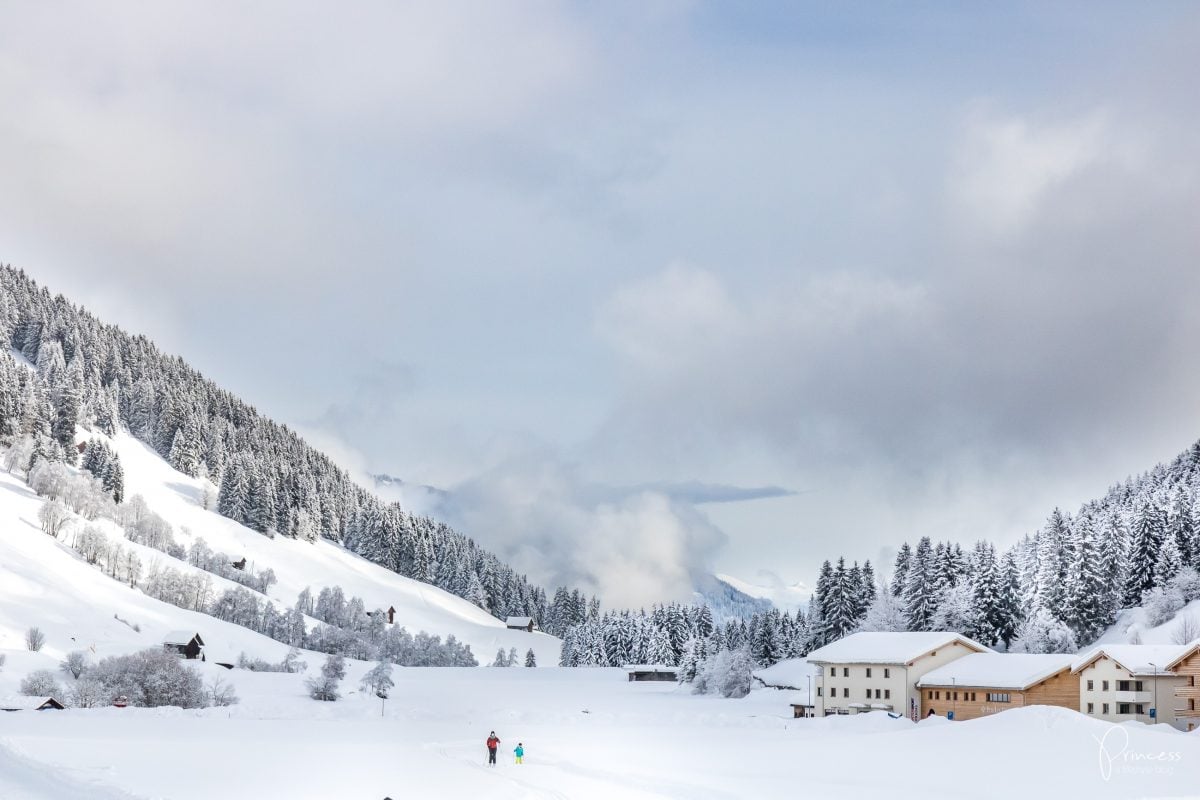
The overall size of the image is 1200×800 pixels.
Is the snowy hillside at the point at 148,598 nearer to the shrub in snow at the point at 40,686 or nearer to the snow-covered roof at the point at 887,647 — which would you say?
the shrub in snow at the point at 40,686

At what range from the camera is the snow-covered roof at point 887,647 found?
262ft

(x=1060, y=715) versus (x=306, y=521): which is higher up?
(x=306, y=521)

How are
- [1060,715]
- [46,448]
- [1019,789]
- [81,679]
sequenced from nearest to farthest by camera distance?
1. [1019,789]
2. [1060,715]
3. [81,679]
4. [46,448]

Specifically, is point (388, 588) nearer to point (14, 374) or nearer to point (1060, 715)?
point (14, 374)

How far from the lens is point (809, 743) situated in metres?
55.7

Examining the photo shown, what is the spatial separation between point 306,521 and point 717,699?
11707 centimetres

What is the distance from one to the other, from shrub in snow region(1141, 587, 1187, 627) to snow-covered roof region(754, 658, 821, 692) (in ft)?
105

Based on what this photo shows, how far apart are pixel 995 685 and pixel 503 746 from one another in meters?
39.3

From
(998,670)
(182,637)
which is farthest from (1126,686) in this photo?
(182,637)

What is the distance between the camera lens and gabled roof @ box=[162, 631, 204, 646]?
9781cm

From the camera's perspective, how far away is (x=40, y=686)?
72000 millimetres

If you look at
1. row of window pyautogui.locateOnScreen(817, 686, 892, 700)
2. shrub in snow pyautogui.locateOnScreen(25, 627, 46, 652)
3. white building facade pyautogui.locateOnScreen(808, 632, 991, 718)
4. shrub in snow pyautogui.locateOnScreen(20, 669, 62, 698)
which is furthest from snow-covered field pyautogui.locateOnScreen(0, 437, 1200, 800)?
white building facade pyautogui.locateOnScreen(808, 632, 991, 718)

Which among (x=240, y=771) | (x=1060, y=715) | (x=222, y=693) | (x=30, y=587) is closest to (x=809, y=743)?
(x=1060, y=715)

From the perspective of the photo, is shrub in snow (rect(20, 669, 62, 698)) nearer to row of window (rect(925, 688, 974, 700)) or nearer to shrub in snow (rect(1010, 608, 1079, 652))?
row of window (rect(925, 688, 974, 700))
